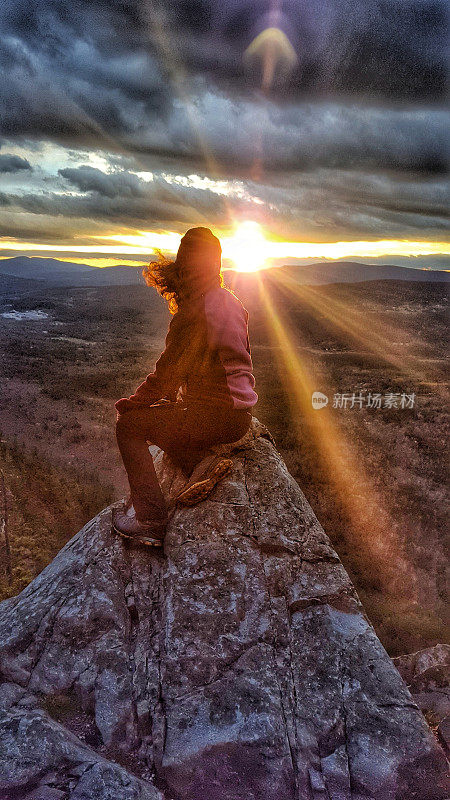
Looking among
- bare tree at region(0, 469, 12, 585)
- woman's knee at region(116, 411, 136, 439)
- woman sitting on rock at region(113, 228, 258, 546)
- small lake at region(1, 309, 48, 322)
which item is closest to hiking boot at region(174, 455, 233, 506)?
woman sitting on rock at region(113, 228, 258, 546)

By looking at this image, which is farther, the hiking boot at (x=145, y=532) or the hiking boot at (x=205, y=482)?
the hiking boot at (x=205, y=482)

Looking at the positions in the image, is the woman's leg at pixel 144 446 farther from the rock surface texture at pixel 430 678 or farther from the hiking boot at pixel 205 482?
the rock surface texture at pixel 430 678

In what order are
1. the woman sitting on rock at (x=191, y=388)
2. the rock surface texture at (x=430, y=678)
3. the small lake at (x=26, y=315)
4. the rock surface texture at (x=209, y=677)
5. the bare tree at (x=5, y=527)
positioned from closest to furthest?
1. the rock surface texture at (x=209, y=677)
2. the woman sitting on rock at (x=191, y=388)
3. the rock surface texture at (x=430, y=678)
4. the bare tree at (x=5, y=527)
5. the small lake at (x=26, y=315)

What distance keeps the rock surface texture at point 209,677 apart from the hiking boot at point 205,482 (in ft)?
0.28

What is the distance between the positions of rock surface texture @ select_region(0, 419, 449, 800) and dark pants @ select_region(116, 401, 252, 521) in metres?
0.28

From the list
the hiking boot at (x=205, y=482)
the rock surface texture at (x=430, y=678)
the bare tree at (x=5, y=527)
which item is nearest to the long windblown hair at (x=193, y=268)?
the hiking boot at (x=205, y=482)

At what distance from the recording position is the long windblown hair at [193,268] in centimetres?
380

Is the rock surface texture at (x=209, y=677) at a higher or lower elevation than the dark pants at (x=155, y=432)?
lower

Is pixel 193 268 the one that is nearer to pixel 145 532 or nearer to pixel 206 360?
pixel 206 360

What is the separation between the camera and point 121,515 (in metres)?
3.96

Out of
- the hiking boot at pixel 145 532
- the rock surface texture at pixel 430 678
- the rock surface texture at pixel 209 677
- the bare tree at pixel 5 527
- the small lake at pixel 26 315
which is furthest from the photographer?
the small lake at pixel 26 315

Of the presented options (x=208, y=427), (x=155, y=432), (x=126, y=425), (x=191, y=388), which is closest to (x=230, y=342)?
(x=191, y=388)

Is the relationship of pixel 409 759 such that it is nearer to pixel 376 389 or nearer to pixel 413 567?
pixel 413 567

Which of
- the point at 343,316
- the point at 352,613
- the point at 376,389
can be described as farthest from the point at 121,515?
the point at 343,316
